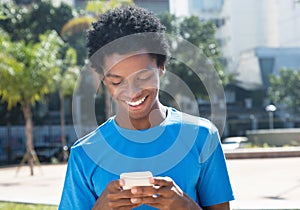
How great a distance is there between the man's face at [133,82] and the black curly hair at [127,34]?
0.11 ft

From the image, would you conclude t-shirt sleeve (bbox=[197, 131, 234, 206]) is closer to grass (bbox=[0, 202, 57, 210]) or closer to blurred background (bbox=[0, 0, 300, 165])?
grass (bbox=[0, 202, 57, 210])

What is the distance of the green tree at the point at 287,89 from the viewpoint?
39.8m

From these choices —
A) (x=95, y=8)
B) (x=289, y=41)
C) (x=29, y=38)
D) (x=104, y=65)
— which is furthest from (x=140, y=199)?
(x=289, y=41)

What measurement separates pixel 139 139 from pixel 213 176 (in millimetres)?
261

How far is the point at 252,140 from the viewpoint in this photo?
1112 inches

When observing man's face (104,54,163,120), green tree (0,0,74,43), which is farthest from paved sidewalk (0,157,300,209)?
green tree (0,0,74,43)

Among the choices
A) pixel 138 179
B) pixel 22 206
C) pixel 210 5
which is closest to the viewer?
pixel 138 179

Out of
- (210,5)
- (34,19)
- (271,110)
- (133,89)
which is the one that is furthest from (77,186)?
(210,5)

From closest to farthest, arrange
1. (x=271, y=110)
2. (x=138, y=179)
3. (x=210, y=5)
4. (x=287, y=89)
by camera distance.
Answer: (x=138, y=179), (x=271, y=110), (x=287, y=89), (x=210, y=5)

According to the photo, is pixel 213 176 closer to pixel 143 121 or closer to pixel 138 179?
pixel 143 121

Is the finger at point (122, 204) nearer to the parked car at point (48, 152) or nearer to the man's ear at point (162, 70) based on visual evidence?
the man's ear at point (162, 70)

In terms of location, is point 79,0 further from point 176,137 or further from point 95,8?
point 176,137

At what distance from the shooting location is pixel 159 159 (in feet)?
6.08

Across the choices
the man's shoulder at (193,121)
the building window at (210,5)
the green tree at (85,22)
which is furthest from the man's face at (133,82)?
the building window at (210,5)
